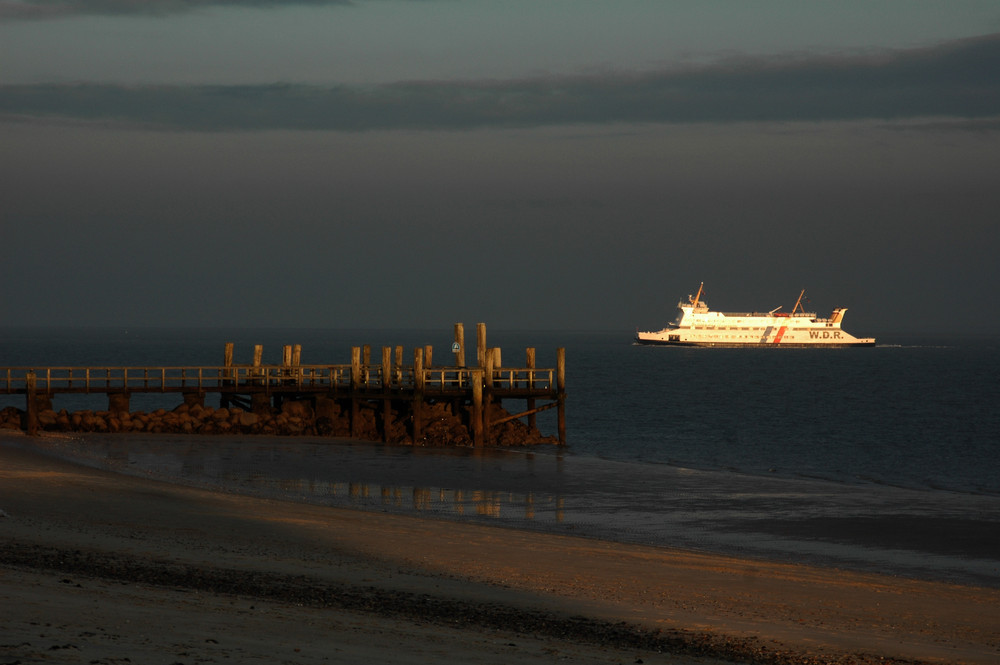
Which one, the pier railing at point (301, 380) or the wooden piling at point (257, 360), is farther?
the wooden piling at point (257, 360)

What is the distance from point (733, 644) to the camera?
437 inches

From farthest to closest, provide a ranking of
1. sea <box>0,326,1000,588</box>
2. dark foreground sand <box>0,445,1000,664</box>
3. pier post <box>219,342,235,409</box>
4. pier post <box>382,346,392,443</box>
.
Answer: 1. pier post <box>219,342,235,409</box>
2. pier post <box>382,346,392,443</box>
3. sea <box>0,326,1000,588</box>
4. dark foreground sand <box>0,445,1000,664</box>

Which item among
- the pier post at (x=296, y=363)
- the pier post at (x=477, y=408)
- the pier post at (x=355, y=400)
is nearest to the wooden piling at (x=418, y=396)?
the pier post at (x=477, y=408)

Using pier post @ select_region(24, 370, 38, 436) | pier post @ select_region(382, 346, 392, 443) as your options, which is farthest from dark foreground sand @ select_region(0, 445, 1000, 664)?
pier post @ select_region(382, 346, 392, 443)

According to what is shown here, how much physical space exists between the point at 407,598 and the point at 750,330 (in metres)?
174

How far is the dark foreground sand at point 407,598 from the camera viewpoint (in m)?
9.20

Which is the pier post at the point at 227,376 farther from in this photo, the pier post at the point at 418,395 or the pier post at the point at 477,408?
the pier post at the point at 477,408

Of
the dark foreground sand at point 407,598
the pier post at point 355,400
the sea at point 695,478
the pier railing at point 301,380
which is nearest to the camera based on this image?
the dark foreground sand at point 407,598

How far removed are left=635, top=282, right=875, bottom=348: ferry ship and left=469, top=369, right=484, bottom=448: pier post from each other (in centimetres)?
14406

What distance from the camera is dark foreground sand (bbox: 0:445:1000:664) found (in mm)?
9195

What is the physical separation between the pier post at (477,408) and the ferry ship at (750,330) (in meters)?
144

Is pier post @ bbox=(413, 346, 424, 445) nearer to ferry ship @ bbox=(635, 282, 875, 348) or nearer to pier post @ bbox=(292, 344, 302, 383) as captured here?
pier post @ bbox=(292, 344, 302, 383)

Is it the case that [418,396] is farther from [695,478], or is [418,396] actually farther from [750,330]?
[750,330]

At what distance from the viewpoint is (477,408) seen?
3603 cm
